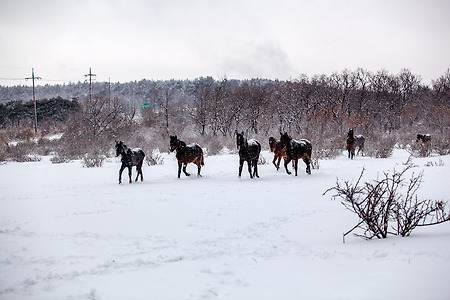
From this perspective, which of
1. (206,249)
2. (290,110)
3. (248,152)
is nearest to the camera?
(206,249)

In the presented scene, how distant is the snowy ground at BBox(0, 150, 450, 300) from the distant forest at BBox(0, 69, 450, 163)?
852 inches

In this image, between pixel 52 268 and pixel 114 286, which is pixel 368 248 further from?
pixel 52 268

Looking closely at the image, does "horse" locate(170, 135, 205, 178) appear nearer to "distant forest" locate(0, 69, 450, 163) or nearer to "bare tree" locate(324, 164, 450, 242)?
"bare tree" locate(324, 164, 450, 242)

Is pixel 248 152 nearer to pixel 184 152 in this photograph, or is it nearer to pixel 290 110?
pixel 184 152

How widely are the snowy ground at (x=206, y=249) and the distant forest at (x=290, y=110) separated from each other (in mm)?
21629

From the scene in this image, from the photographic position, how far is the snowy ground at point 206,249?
10.8 feet

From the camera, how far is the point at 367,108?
164 feet

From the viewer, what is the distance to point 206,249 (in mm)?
4730

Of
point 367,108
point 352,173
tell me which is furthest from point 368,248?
point 367,108

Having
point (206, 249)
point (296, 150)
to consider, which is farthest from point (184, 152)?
point (206, 249)

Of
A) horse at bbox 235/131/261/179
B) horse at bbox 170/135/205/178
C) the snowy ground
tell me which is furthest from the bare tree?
horse at bbox 170/135/205/178

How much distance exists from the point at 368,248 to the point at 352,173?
27.5 ft

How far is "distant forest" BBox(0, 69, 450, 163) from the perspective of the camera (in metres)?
34.3

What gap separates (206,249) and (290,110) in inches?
1703
